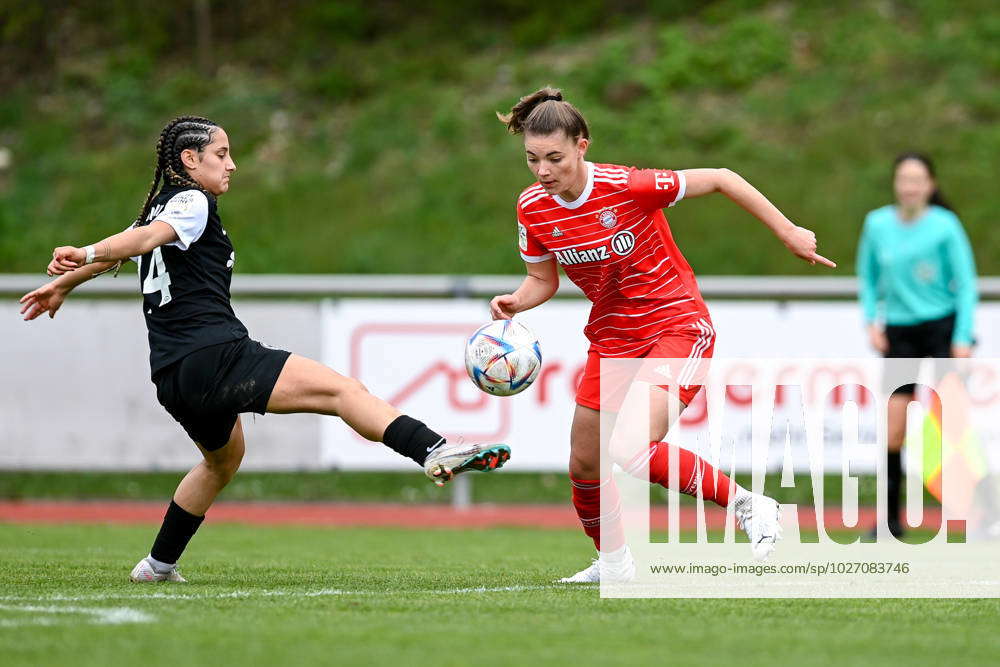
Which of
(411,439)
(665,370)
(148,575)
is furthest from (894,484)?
(148,575)

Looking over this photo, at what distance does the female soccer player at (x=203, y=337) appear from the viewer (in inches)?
208

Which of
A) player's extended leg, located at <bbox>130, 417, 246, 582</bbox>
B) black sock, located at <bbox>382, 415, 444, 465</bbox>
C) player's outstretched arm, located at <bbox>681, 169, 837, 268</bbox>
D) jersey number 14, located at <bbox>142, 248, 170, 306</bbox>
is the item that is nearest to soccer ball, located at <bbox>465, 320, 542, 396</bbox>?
black sock, located at <bbox>382, 415, 444, 465</bbox>

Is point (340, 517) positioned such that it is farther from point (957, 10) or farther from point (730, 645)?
point (957, 10)

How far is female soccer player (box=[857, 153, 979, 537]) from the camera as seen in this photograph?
8.63 metres

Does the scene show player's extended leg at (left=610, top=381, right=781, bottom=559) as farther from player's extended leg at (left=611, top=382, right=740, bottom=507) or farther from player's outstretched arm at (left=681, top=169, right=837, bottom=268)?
player's outstretched arm at (left=681, top=169, right=837, bottom=268)

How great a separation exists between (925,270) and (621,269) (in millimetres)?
3732

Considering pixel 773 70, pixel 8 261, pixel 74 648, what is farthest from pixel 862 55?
pixel 74 648

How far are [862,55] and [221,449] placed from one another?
16722mm

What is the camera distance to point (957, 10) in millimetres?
21016

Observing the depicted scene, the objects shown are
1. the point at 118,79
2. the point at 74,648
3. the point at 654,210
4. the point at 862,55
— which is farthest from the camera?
the point at 118,79

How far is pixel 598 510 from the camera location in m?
5.88

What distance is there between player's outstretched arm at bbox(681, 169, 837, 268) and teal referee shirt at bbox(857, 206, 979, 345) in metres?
3.33

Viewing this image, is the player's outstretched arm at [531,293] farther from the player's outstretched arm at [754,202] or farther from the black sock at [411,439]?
the black sock at [411,439]

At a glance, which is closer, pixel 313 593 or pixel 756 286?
pixel 313 593
